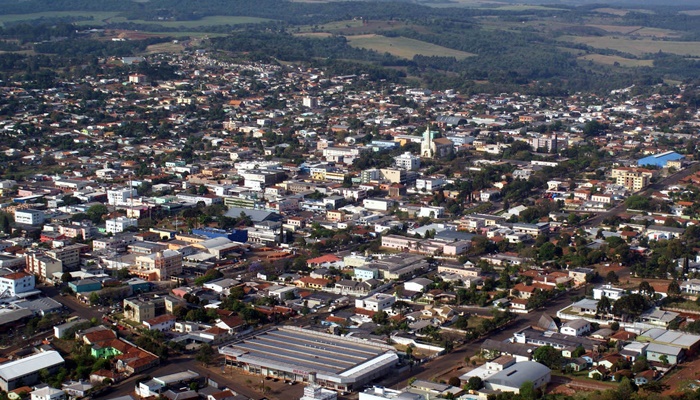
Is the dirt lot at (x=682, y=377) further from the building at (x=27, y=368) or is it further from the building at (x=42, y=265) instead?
the building at (x=42, y=265)

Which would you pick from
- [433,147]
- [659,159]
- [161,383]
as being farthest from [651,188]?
[161,383]

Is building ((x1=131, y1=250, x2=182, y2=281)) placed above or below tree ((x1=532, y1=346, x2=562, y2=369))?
below

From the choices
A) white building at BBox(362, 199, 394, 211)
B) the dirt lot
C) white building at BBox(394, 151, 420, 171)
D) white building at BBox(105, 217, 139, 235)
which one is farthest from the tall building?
the dirt lot

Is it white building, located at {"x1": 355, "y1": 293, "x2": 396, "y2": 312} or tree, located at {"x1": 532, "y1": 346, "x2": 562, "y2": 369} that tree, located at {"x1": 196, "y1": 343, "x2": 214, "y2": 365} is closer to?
white building, located at {"x1": 355, "y1": 293, "x2": 396, "y2": 312}

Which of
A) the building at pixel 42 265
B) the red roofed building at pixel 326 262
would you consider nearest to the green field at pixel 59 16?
the building at pixel 42 265

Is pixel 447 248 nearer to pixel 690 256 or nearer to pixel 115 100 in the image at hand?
pixel 690 256

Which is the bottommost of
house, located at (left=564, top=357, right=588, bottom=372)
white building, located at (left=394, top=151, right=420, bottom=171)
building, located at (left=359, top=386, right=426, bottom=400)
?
white building, located at (left=394, top=151, right=420, bottom=171)

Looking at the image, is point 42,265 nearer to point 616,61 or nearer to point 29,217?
point 29,217
